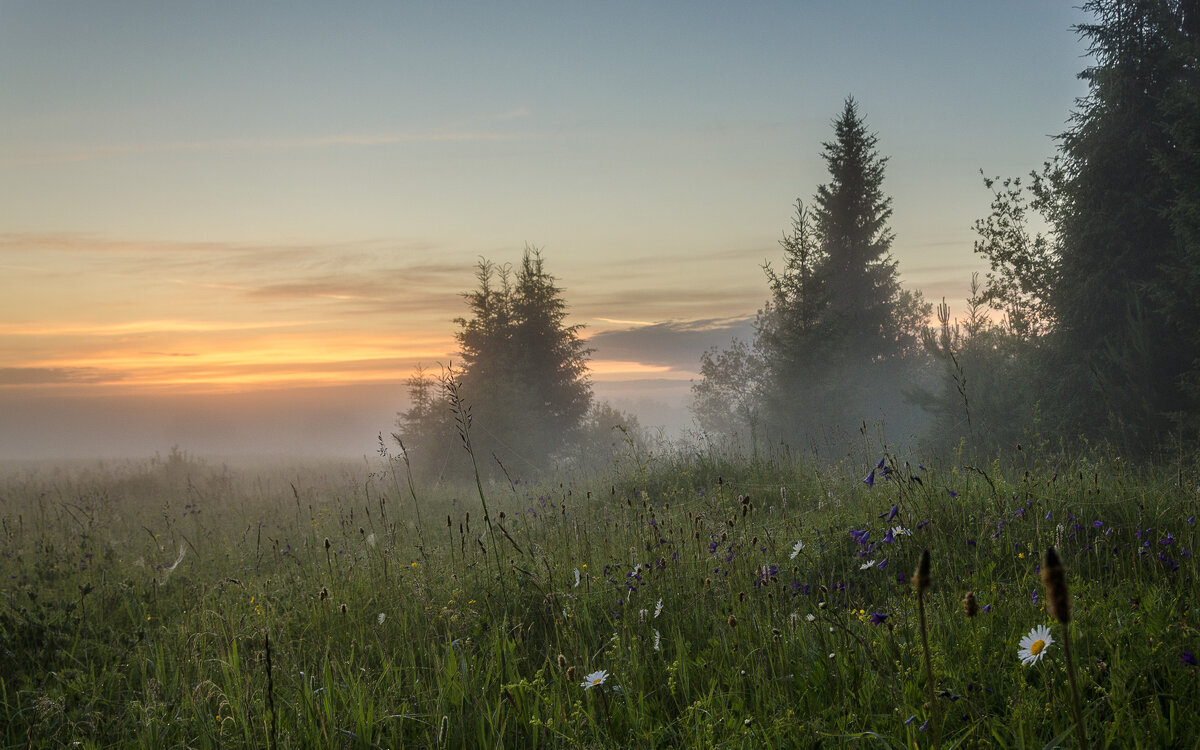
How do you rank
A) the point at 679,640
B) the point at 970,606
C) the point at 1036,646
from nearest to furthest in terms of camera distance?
the point at 970,606 < the point at 1036,646 < the point at 679,640

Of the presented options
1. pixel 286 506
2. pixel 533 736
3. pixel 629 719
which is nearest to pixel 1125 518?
pixel 629 719

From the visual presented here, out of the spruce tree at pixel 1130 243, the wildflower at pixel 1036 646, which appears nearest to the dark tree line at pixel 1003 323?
the spruce tree at pixel 1130 243

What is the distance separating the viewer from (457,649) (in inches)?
163

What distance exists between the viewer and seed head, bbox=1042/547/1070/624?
3.05ft

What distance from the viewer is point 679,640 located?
3.43 m

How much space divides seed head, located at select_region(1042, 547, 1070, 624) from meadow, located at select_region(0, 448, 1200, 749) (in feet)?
1.66

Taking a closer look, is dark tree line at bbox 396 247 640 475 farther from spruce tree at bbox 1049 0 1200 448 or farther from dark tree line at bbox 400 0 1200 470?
spruce tree at bbox 1049 0 1200 448

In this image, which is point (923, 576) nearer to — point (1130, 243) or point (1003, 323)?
point (1130, 243)

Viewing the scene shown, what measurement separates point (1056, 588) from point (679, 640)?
269cm

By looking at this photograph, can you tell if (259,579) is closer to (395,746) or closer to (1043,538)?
(395,746)

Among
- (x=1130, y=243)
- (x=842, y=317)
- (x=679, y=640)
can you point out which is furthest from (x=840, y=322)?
(x=679, y=640)

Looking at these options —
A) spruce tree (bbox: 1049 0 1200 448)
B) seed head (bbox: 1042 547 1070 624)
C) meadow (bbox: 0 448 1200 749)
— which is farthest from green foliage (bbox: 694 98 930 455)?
seed head (bbox: 1042 547 1070 624)

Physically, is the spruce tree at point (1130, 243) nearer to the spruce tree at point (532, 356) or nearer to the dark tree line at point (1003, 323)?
the dark tree line at point (1003, 323)

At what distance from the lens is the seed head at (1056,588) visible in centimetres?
93
